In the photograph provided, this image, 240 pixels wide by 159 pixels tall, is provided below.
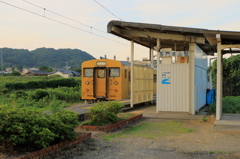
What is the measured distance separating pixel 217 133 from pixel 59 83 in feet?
91.8

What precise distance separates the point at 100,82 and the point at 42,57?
12507 centimetres

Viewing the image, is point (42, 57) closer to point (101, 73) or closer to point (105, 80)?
point (101, 73)

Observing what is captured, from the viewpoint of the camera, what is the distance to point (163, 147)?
6430mm

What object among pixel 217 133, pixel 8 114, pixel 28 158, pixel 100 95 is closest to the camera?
pixel 28 158

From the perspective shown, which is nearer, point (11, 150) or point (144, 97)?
point (11, 150)

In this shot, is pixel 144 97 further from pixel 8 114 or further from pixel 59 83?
pixel 59 83

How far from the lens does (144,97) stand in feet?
53.9

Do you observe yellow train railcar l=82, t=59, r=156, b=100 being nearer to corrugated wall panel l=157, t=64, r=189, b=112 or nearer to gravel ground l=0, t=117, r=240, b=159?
corrugated wall panel l=157, t=64, r=189, b=112

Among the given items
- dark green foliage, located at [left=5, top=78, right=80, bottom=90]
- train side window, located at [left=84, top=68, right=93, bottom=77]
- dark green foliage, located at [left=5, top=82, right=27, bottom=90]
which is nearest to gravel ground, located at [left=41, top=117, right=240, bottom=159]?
train side window, located at [left=84, top=68, right=93, bottom=77]

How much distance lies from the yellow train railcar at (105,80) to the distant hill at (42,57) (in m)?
106

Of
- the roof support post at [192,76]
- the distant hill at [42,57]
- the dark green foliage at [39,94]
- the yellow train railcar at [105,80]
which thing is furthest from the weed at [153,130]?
the distant hill at [42,57]

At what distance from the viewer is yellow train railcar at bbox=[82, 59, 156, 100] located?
1595 cm

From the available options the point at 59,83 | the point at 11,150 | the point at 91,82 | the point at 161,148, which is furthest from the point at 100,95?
the point at 59,83

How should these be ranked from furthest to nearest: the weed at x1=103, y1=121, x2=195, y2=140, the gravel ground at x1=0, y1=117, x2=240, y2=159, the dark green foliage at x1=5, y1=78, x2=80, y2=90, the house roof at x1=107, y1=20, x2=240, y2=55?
1. the dark green foliage at x1=5, y1=78, x2=80, y2=90
2. the house roof at x1=107, y1=20, x2=240, y2=55
3. the weed at x1=103, y1=121, x2=195, y2=140
4. the gravel ground at x1=0, y1=117, x2=240, y2=159
